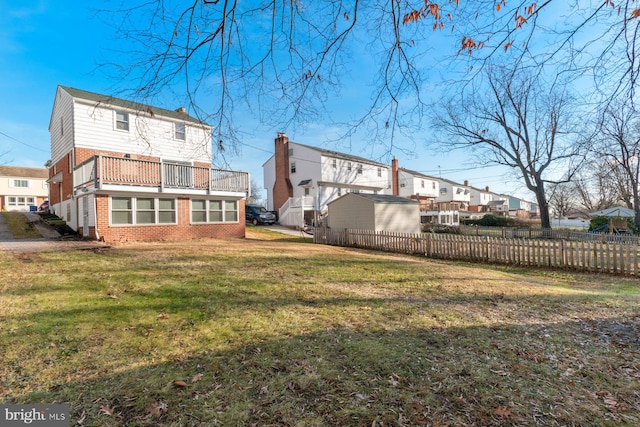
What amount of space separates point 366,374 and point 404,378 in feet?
1.22

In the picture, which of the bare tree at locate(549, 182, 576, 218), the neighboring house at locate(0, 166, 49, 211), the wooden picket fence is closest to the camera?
the wooden picket fence

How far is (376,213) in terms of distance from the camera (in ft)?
64.3

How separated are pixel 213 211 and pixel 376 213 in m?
10.1

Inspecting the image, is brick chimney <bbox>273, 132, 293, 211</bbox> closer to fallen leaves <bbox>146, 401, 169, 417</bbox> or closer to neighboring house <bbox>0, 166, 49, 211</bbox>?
fallen leaves <bbox>146, 401, 169, 417</bbox>

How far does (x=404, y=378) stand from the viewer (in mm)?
2947

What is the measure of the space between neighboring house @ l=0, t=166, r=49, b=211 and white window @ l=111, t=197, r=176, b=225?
1423 inches

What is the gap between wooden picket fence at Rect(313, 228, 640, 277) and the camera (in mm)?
9305

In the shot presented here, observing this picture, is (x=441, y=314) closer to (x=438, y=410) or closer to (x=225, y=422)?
(x=438, y=410)

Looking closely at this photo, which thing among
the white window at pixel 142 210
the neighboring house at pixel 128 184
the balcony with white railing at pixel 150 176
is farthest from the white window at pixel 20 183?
the white window at pixel 142 210

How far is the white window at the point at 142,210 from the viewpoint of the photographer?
1342 cm

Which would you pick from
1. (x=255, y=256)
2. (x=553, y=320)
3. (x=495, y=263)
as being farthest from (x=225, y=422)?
(x=495, y=263)

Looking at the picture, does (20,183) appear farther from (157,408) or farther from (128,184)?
(157,408)

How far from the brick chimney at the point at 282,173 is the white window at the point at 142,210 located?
661 inches
